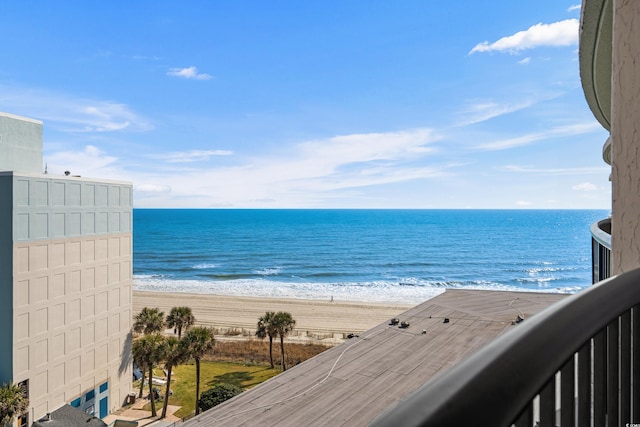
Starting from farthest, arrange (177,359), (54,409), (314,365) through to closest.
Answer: (177,359), (54,409), (314,365)

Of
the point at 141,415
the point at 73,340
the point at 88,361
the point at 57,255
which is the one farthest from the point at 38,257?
the point at 141,415

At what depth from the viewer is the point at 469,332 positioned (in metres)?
8.19

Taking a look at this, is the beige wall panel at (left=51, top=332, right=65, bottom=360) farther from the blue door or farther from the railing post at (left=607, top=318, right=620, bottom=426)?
the railing post at (left=607, top=318, right=620, bottom=426)

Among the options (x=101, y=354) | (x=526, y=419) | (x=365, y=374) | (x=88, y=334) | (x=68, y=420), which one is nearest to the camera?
(x=526, y=419)

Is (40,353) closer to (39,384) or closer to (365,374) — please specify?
(39,384)

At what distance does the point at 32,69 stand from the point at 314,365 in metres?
44.2

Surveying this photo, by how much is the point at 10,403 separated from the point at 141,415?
4.44m

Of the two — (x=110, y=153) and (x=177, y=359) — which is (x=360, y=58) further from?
(x=177, y=359)

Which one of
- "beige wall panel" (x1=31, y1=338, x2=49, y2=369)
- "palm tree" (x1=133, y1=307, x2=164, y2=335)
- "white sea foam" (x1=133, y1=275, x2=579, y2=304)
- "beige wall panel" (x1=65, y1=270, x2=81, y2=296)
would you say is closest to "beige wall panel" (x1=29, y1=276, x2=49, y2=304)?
"beige wall panel" (x1=65, y1=270, x2=81, y2=296)

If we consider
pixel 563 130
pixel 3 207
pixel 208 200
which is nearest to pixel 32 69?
pixel 3 207

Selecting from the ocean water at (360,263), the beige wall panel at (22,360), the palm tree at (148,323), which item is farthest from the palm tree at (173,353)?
the ocean water at (360,263)

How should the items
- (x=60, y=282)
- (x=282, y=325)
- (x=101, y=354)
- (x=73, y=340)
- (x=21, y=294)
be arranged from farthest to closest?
(x=282, y=325), (x=101, y=354), (x=73, y=340), (x=60, y=282), (x=21, y=294)

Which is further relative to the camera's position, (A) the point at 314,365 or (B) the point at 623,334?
(A) the point at 314,365

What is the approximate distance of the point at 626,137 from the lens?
8.13ft
